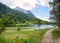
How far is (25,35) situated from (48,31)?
12.0ft

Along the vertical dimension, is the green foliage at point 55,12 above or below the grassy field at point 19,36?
above

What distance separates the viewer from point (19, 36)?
1622cm

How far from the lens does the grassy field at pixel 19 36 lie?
49.9 ft

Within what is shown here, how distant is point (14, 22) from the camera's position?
18219 millimetres

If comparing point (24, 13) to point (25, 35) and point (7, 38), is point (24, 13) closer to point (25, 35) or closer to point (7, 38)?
point (25, 35)

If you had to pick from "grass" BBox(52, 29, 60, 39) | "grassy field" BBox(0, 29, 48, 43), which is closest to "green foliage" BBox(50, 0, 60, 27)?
"grass" BBox(52, 29, 60, 39)

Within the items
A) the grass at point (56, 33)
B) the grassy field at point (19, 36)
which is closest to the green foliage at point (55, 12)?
the grass at point (56, 33)

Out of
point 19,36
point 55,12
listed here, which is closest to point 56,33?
point 55,12

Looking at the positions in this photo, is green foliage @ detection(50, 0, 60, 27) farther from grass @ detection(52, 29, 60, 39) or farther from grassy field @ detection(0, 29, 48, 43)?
grassy field @ detection(0, 29, 48, 43)

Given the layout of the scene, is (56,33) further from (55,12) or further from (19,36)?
(19,36)

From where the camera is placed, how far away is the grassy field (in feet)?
49.9

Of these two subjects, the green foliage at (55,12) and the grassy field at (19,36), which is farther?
the green foliage at (55,12)

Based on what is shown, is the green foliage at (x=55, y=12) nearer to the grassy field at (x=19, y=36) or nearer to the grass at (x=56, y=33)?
the grass at (x=56, y=33)

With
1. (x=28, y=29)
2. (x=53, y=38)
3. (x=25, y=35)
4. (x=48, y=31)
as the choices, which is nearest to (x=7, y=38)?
(x=25, y=35)
